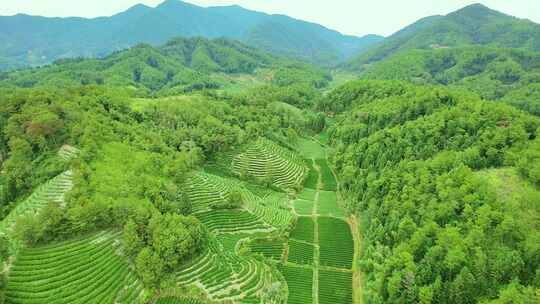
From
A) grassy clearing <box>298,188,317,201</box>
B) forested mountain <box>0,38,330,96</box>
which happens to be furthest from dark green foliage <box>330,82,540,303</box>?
forested mountain <box>0,38,330,96</box>

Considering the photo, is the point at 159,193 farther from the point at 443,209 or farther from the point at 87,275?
the point at 443,209

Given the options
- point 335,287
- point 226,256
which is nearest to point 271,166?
point 226,256

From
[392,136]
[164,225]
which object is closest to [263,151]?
[392,136]

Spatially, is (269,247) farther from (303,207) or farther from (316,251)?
(303,207)

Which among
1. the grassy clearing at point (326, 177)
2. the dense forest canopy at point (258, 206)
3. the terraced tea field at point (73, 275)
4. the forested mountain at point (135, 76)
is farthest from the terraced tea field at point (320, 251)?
the forested mountain at point (135, 76)

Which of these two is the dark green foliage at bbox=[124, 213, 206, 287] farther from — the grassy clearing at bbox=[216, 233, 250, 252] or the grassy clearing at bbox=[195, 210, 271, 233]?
the grassy clearing at bbox=[195, 210, 271, 233]
